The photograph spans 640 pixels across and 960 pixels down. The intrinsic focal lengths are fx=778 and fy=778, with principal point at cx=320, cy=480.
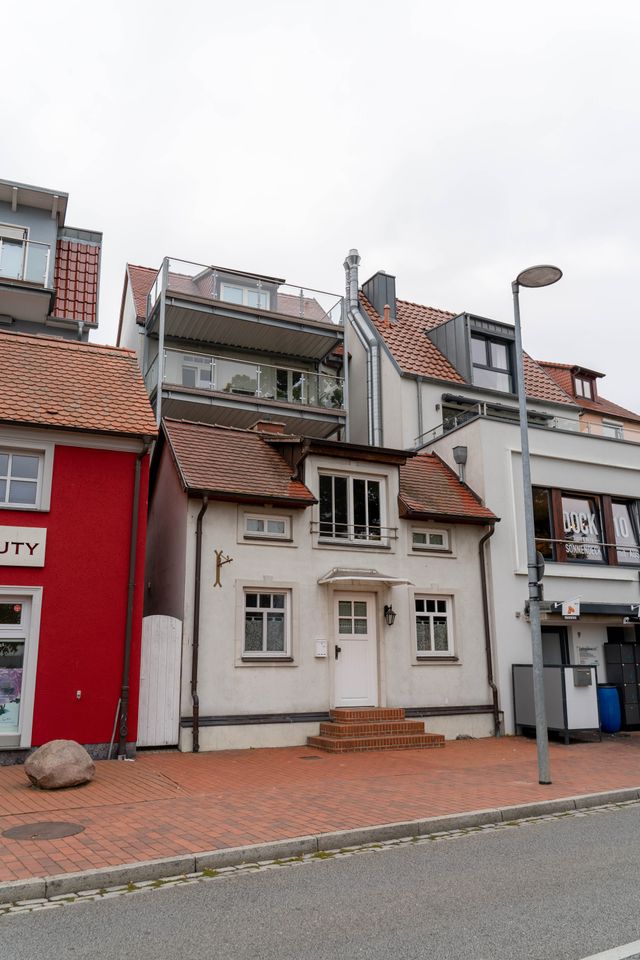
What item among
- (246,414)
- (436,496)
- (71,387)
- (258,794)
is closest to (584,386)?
(246,414)

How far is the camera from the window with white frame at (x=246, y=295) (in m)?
23.7

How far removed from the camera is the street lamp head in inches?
431

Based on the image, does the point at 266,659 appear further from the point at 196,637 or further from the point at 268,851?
the point at 268,851

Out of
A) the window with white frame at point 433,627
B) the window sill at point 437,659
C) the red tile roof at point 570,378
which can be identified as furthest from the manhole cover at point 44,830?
the red tile roof at point 570,378

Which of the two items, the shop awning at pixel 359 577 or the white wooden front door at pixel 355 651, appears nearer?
the shop awning at pixel 359 577

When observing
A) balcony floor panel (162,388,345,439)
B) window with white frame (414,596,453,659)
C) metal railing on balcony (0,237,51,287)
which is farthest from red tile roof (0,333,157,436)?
metal railing on balcony (0,237,51,287)

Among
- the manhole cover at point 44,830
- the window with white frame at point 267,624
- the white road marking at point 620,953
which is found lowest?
the white road marking at point 620,953

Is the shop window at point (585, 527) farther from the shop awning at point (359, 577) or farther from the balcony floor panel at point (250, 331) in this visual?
the balcony floor panel at point (250, 331)

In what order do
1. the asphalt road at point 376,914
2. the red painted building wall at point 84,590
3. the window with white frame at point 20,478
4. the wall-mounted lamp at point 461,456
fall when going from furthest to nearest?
the wall-mounted lamp at point 461,456, the window with white frame at point 20,478, the red painted building wall at point 84,590, the asphalt road at point 376,914

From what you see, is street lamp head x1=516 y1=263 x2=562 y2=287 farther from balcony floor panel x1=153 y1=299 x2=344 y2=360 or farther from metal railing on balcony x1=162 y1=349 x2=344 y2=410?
balcony floor panel x1=153 y1=299 x2=344 y2=360

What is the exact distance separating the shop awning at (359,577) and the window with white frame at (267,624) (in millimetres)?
941

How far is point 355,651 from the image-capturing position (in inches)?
613

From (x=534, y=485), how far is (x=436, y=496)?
2608 millimetres

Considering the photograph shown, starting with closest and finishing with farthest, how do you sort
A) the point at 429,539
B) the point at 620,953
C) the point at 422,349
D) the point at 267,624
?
the point at 620,953 → the point at 267,624 → the point at 429,539 → the point at 422,349
